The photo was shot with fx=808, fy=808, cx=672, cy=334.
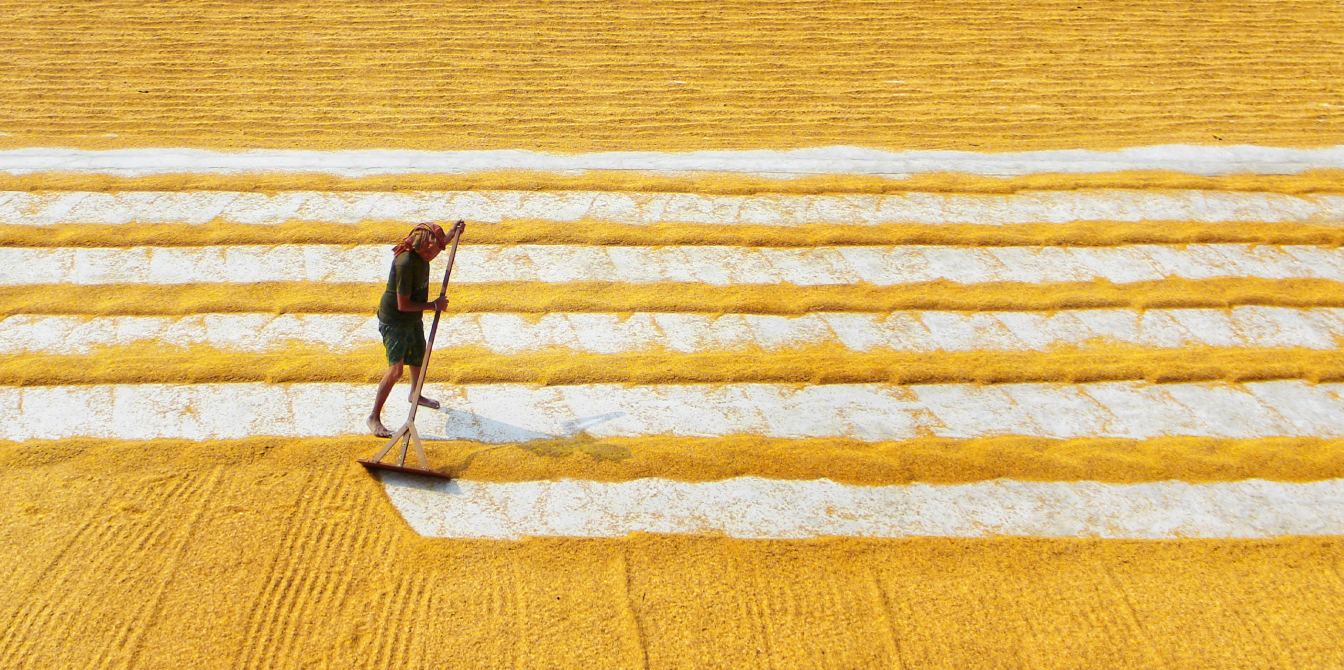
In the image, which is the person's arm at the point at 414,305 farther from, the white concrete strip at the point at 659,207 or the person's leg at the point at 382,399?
the white concrete strip at the point at 659,207

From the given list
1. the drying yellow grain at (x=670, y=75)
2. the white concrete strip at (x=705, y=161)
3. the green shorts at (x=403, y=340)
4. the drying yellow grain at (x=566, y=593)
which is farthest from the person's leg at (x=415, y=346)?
the drying yellow grain at (x=670, y=75)

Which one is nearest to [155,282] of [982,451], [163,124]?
[163,124]

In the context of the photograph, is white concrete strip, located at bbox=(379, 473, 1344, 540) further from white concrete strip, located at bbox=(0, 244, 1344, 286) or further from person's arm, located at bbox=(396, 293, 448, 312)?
white concrete strip, located at bbox=(0, 244, 1344, 286)

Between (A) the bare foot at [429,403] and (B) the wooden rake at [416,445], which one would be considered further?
(A) the bare foot at [429,403]

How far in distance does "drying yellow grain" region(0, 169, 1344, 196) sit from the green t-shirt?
397 centimetres

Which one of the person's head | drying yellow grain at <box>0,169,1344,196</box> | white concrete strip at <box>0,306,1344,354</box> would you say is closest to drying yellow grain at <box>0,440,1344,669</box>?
the person's head

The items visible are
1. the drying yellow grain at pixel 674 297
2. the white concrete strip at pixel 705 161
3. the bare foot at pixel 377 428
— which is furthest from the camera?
the white concrete strip at pixel 705 161

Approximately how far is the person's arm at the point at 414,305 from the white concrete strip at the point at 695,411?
1.03 metres

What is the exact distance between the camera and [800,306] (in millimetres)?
7496

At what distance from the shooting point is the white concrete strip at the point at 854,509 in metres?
5.15

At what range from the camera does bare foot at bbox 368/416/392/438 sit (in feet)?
18.7

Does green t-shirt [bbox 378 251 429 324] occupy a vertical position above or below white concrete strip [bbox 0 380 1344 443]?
above

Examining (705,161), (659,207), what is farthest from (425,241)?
(705,161)

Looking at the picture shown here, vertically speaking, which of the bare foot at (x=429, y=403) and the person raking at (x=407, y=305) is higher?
the person raking at (x=407, y=305)
